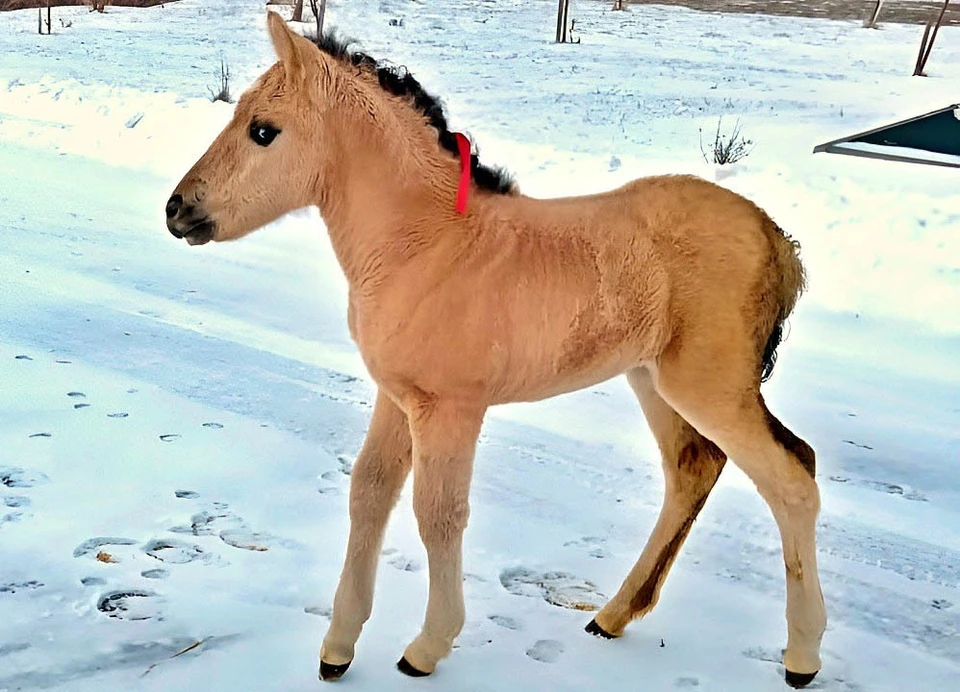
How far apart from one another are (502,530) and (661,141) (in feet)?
25.1

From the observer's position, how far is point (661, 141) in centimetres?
1030

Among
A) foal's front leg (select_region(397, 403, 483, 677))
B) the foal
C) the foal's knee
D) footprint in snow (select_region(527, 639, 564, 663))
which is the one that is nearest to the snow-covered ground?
footprint in snow (select_region(527, 639, 564, 663))

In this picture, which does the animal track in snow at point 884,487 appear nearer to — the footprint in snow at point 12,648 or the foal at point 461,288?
the foal at point 461,288

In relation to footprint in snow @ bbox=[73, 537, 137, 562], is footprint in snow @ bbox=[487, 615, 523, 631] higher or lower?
higher

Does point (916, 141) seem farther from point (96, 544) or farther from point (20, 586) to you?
point (20, 586)

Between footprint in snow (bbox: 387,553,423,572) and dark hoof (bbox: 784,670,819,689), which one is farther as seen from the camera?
footprint in snow (bbox: 387,553,423,572)

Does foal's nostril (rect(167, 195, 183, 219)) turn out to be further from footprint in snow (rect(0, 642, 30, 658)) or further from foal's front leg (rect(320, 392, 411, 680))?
footprint in snow (rect(0, 642, 30, 658))

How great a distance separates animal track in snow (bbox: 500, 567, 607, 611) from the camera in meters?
2.94

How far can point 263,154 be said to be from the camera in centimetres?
228

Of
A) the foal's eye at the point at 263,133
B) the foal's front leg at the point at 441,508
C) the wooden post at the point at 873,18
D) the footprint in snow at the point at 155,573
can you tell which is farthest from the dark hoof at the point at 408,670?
the wooden post at the point at 873,18

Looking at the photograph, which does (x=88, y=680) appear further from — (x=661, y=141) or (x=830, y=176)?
(x=661, y=141)

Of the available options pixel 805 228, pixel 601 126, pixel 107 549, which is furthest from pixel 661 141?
pixel 107 549

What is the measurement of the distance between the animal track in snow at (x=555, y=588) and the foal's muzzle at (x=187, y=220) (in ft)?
4.53

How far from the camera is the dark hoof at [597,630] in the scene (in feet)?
9.11
